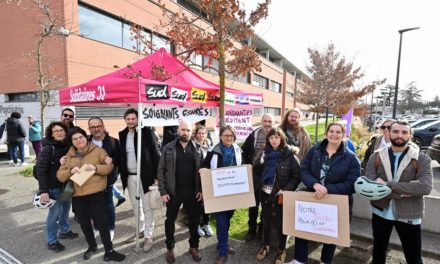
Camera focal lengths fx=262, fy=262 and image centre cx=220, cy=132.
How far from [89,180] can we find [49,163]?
2.34ft

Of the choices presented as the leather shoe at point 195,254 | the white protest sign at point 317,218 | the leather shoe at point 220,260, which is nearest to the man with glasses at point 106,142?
the leather shoe at point 195,254

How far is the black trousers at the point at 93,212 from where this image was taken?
3387 mm

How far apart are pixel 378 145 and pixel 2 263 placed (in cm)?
560

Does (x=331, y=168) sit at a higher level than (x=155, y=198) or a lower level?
higher

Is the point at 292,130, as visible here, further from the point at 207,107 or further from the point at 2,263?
the point at 2,263

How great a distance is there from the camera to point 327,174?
2.98m

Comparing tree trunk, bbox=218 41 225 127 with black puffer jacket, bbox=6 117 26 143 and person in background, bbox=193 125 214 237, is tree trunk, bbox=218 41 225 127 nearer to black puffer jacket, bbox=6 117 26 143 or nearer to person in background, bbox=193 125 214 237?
person in background, bbox=193 125 214 237

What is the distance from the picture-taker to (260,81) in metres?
35.3

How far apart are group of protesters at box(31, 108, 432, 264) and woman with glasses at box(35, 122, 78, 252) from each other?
0.01 metres

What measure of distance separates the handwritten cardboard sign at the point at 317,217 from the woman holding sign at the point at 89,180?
229 centimetres

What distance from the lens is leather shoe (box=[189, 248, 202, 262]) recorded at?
11.4 feet

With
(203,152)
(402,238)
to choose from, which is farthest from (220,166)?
(402,238)

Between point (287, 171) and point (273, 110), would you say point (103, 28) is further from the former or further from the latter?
point (273, 110)

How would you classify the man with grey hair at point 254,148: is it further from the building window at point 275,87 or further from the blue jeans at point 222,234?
the building window at point 275,87
